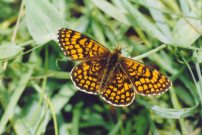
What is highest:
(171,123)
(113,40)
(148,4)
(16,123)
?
(148,4)

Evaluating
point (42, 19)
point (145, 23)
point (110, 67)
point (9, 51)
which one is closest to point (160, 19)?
point (145, 23)

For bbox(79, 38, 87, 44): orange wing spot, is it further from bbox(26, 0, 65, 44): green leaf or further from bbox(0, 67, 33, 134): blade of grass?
bbox(0, 67, 33, 134): blade of grass

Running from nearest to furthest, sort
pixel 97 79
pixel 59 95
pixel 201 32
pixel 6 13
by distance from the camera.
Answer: pixel 97 79
pixel 201 32
pixel 59 95
pixel 6 13

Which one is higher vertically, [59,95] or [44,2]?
[44,2]

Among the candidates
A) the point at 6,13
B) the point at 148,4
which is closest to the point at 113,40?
the point at 148,4

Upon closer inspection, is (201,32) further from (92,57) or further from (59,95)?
(59,95)
